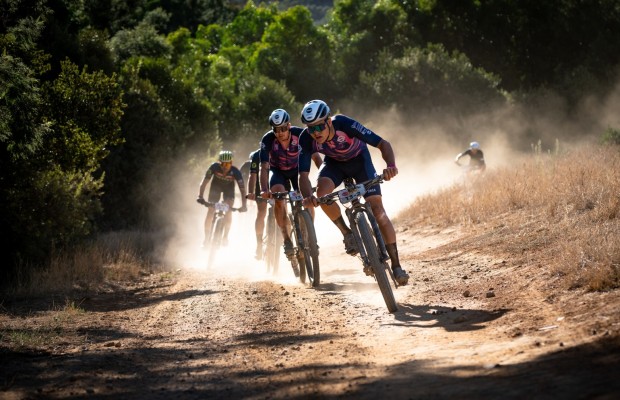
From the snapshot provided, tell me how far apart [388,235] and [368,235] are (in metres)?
0.37

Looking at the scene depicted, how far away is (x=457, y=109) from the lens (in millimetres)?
59531

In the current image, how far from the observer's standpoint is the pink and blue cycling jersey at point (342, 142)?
1055cm

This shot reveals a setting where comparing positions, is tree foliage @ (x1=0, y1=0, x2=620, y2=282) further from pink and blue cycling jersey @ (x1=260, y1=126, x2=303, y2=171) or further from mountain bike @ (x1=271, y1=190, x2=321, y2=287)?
mountain bike @ (x1=271, y1=190, x2=321, y2=287)

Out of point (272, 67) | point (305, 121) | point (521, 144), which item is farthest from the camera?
point (272, 67)

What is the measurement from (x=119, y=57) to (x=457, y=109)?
90.9ft

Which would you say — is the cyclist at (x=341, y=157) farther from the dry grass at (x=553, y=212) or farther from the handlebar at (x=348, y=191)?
the dry grass at (x=553, y=212)

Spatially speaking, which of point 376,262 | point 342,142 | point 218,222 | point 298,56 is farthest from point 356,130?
point 298,56

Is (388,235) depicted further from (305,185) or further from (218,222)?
(218,222)

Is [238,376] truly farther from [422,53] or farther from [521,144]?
[422,53]

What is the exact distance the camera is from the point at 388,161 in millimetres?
10211

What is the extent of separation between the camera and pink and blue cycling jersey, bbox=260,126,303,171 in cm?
1363

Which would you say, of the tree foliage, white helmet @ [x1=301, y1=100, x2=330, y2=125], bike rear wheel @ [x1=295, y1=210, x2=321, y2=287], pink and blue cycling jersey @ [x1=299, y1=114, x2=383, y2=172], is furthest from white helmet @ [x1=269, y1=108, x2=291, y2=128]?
the tree foliage

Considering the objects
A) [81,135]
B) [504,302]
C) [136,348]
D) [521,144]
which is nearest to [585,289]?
[504,302]

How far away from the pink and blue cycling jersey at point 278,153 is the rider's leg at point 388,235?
3.42 meters
